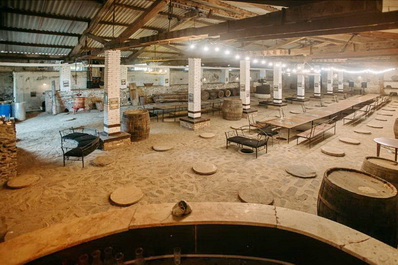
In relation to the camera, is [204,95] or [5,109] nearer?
[5,109]

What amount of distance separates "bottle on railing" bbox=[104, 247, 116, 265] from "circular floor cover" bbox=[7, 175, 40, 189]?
4779 mm

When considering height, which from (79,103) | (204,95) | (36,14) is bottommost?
(79,103)

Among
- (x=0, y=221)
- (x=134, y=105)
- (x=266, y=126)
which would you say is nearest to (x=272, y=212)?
(x=0, y=221)

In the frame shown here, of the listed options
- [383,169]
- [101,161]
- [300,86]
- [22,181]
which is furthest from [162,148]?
[300,86]

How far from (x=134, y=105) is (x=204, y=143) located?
36.9 feet

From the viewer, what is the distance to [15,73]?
1761 cm

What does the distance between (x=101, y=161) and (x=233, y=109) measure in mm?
9007

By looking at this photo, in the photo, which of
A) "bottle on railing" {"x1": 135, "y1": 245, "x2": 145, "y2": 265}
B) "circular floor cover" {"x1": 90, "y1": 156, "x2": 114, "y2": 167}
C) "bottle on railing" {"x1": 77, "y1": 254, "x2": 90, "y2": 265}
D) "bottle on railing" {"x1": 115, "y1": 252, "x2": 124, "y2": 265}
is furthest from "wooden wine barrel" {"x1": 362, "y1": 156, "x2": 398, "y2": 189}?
"circular floor cover" {"x1": 90, "y1": 156, "x2": 114, "y2": 167}

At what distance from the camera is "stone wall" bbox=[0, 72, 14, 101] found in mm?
18375

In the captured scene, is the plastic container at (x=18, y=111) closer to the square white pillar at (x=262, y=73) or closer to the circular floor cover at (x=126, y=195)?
the circular floor cover at (x=126, y=195)

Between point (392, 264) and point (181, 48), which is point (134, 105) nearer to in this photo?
point (181, 48)

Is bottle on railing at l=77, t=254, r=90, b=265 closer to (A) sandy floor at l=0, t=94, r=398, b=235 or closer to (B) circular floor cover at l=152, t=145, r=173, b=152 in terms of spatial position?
(A) sandy floor at l=0, t=94, r=398, b=235

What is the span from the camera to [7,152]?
612 cm

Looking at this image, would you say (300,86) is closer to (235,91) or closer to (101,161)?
(235,91)
